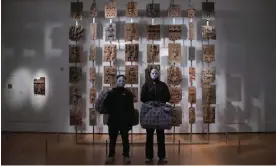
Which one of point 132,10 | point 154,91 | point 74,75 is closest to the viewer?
point 154,91

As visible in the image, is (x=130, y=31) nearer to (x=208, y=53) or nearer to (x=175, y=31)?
(x=175, y=31)

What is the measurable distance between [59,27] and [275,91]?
204 inches

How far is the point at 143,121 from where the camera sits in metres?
5.89

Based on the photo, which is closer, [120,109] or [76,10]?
[120,109]

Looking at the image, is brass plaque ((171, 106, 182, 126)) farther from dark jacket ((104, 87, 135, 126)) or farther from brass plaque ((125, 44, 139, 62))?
dark jacket ((104, 87, 135, 126))

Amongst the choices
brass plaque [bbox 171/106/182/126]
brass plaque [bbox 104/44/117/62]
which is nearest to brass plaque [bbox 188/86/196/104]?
brass plaque [bbox 171/106/182/126]

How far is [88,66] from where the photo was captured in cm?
900

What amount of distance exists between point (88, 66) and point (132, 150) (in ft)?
8.48

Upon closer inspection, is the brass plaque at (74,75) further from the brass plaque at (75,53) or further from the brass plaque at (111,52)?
the brass plaque at (111,52)

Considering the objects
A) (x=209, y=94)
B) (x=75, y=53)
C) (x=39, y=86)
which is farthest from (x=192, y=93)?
(x=39, y=86)

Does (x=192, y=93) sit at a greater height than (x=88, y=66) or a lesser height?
lesser

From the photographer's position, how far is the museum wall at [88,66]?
902 centimetres

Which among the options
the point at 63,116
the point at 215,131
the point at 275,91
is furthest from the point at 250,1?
the point at 63,116

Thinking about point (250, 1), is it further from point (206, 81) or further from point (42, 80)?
point (42, 80)
